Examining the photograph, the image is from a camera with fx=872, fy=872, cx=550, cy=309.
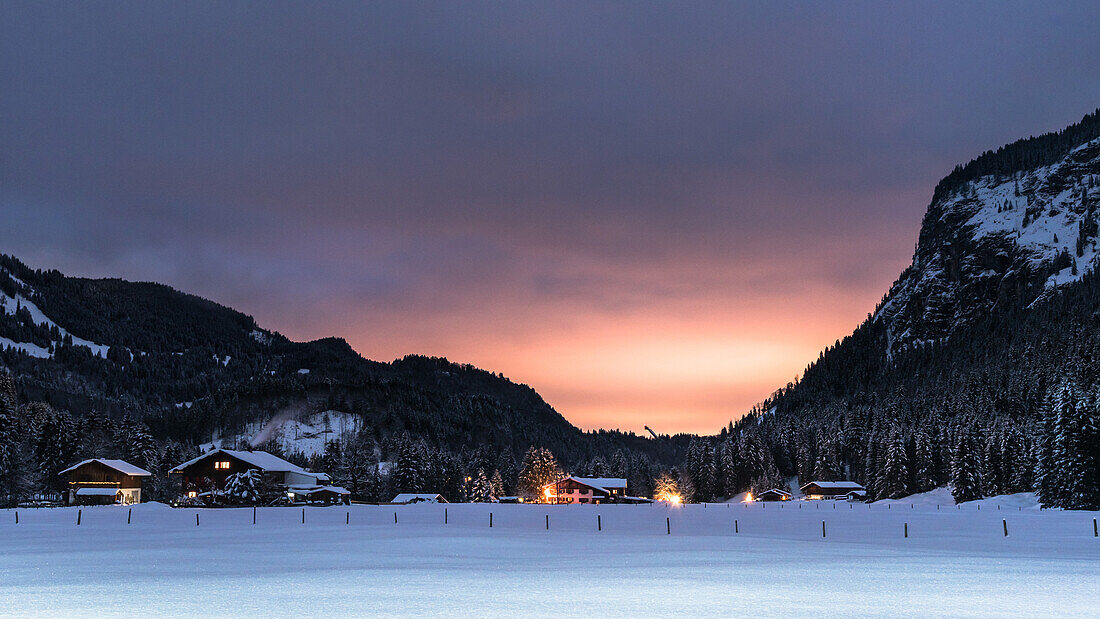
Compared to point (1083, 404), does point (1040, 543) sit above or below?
below

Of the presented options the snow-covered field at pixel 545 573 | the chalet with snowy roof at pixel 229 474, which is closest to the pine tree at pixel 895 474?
the chalet with snowy roof at pixel 229 474

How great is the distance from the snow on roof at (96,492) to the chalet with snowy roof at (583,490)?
78730 millimetres

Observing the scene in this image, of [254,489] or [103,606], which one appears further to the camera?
[254,489]

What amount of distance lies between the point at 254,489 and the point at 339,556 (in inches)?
2843

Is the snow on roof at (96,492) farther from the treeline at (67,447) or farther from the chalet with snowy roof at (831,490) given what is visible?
the chalet with snowy roof at (831,490)

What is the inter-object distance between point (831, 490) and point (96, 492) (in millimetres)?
131587

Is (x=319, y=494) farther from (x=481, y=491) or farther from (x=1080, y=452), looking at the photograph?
(x=1080, y=452)

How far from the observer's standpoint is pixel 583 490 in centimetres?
17325

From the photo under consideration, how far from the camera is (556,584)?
24.3 metres

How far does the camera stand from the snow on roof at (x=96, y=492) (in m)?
109

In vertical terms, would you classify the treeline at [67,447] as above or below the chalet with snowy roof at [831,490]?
above

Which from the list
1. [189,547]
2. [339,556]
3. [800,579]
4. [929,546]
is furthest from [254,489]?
[800,579]

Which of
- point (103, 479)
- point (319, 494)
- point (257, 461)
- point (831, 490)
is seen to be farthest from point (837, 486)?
point (103, 479)

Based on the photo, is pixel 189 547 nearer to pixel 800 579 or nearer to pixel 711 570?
pixel 711 570
